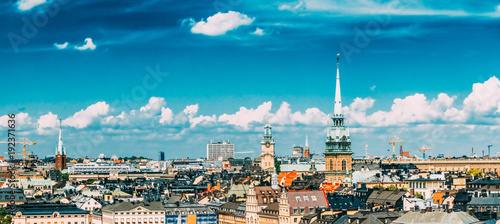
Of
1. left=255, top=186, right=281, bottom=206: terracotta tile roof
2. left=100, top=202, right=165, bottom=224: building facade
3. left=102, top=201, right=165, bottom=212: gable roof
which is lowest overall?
left=100, top=202, right=165, bottom=224: building facade

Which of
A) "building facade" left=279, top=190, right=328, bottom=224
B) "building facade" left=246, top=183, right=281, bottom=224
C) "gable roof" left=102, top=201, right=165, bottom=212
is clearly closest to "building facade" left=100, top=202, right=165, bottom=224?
"gable roof" left=102, top=201, right=165, bottom=212

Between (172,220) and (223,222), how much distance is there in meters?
7.72

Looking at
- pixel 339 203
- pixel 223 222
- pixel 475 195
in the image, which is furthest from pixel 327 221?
pixel 223 222

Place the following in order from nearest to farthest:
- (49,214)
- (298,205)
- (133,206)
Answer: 1. (298,205)
2. (49,214)
3. (133,206)

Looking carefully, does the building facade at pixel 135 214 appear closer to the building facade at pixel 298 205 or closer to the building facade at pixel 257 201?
the building facade at pixel 257 201

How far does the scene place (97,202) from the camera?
158 meters

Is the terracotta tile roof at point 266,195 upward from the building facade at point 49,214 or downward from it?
upward

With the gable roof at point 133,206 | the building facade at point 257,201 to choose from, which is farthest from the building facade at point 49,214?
the building facade at point 257,201

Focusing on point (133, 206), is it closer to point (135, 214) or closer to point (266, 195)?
point (135, 214)

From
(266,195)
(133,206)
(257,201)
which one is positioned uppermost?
(266,195)

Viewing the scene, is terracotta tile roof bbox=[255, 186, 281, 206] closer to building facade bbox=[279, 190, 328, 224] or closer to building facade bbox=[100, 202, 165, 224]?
building facade bbox=[279, 190, 328, 224]

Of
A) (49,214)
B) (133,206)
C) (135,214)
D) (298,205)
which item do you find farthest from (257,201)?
(49,214)

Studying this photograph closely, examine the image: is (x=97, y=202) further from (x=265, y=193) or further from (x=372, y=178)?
(x=372, y=178)

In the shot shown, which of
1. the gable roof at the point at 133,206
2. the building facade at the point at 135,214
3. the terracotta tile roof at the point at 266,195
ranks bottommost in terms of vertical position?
the building facade at the point at 135,214
